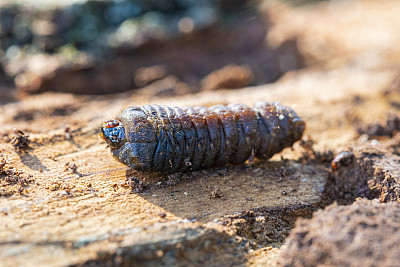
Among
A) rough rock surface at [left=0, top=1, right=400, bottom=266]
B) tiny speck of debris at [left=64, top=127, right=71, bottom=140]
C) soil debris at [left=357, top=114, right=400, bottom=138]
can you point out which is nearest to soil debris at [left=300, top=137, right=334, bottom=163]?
rough rock surface at [left=0, top=1, right=400, bottom=266]

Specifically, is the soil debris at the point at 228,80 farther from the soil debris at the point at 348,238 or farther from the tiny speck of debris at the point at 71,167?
the soil debris at the point at 348,238

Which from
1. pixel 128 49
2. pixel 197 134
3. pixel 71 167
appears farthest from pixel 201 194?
pixel 128 49

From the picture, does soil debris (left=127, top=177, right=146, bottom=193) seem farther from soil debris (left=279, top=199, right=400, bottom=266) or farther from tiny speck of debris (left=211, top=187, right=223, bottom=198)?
soil debris (left=279, top=199, right=400, bottom=266)

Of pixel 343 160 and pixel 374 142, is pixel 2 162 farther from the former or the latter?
pixel 374 142

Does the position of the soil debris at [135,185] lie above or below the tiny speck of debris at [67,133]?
below

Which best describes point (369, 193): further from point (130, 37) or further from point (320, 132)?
point (130, 37)

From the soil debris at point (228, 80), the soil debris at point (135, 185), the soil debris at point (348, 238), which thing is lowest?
the soil debris at point (348, 238)

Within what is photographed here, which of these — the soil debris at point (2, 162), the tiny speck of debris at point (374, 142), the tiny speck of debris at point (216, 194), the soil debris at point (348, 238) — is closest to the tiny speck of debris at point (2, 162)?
the soil debris at point (2, 162)
